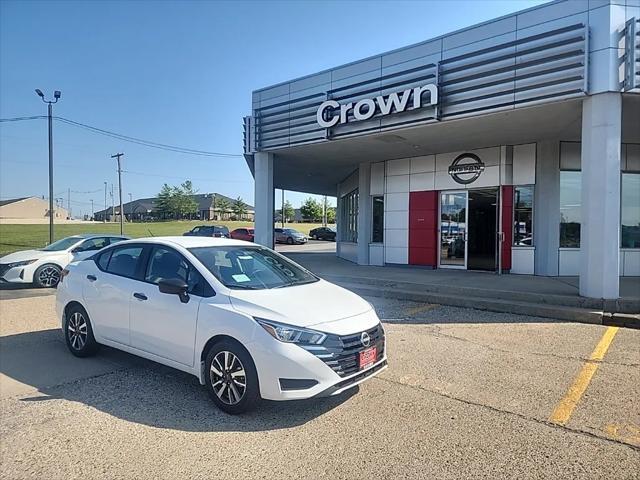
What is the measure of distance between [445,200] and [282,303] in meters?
11.3

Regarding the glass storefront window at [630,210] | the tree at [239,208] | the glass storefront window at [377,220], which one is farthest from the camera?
the tree at [239,208]

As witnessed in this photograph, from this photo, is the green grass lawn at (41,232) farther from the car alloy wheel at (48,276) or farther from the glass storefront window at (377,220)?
the glass storefront window at (377,220)

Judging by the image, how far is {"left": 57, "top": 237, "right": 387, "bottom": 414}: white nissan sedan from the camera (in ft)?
12.4

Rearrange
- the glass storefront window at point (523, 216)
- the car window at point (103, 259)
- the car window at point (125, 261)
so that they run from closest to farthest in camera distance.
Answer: the car window at point (125, 261) < the car window at point (103, 259) < the glass storefront window at point (523, 216)

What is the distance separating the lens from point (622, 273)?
40.4 feet

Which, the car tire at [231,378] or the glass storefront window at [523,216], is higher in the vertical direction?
the glass storefront window at [523,216]

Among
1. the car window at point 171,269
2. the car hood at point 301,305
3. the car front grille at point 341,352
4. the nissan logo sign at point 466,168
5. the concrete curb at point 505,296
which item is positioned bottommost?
the concrete curb at point 505,296

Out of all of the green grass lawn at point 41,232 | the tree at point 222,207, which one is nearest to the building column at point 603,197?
the green grass lawn at point 41,232

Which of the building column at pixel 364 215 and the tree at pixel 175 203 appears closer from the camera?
the building column at pixel 364 215

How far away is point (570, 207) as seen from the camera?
12273 millimetres

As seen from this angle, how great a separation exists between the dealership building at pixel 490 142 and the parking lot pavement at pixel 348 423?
4.43 m

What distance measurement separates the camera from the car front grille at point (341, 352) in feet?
12.4

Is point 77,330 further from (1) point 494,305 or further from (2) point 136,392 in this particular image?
(1) point 494,305

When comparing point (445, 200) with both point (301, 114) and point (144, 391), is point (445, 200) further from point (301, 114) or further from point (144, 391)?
point (144, 391)
